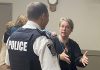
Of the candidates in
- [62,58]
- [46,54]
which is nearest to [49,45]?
[46,54]

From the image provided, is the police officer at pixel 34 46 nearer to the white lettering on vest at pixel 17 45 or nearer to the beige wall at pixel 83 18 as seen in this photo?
the white lettering on vest at pixel 17 45

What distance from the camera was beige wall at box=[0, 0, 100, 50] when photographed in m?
4.78

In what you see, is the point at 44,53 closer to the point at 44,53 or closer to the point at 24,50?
the point at 44,53

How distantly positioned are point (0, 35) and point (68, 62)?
8.71 feet

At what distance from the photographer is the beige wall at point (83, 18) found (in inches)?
188

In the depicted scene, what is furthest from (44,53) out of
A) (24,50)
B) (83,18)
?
(83,18)

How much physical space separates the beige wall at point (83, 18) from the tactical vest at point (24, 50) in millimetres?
2817

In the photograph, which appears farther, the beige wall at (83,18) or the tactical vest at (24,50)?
the beige wall at (83,18)

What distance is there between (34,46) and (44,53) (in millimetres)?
93

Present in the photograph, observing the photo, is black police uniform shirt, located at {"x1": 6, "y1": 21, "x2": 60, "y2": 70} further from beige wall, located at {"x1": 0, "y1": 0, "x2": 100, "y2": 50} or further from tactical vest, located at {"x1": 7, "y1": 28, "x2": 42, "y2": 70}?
beige wall, located at {"x1": 0, "y1": 0, "x2": 100, "y2": 50}

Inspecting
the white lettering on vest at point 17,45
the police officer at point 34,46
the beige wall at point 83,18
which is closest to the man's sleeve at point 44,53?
the police officer at point 34,46

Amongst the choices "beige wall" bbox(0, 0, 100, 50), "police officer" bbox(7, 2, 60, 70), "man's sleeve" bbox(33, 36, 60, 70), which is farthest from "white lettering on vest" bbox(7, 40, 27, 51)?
"beige wall" bbox(0, 0, 100, 50)

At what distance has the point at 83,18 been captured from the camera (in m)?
4.81

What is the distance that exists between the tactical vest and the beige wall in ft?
9.24
